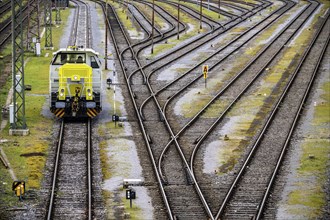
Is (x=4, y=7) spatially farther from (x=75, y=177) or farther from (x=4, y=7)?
(x=75, y=177)

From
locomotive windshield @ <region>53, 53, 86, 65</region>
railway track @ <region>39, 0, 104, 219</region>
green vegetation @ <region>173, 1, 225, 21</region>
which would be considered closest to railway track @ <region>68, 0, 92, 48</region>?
green vegetation @ <region>173, 1, 225, 21</region>

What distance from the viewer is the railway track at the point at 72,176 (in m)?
27.0

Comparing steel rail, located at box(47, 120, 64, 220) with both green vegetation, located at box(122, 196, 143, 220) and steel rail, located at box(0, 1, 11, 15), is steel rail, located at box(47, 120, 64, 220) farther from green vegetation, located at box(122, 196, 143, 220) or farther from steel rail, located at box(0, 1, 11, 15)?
steel rail, located at box(0, 1, 11, 15)

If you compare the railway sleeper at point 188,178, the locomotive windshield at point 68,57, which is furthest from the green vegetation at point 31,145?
the railway sleeper at point 188,178

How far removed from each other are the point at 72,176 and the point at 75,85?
9.75 meters

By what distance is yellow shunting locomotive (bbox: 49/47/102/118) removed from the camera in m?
39.9

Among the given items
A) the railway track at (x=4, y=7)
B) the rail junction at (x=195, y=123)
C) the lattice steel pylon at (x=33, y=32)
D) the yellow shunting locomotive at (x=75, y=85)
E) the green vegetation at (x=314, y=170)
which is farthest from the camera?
the railway track at (x=4, y=7)

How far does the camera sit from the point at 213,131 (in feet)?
129

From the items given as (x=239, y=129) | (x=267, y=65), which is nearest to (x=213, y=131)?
(x=239, y=129)

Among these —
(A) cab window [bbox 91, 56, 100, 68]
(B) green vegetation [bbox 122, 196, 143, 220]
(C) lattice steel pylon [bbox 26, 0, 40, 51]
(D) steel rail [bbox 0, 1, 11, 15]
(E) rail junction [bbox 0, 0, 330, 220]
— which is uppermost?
(A) cab window [bbox 91, 56, 100, 68]

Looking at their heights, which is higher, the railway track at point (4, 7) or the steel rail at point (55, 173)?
the steel rail at point (55, 173)

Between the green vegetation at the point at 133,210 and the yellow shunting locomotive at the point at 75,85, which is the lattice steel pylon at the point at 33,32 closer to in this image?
the yellow shunting locomotive at the point at 75,85

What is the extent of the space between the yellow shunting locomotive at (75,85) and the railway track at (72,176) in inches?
28.7

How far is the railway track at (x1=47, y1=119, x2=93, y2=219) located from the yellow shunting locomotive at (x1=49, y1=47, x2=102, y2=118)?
729mm
